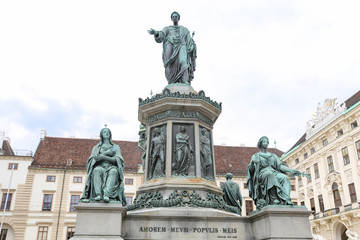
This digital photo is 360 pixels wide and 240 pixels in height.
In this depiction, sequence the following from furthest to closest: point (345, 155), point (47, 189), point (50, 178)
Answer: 1. point (50, 178)
2. point (47, 189)
3. point (345, 155)

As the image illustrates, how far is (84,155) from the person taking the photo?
145ft

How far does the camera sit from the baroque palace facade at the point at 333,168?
110ft

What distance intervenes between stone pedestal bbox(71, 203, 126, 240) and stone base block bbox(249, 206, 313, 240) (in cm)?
283

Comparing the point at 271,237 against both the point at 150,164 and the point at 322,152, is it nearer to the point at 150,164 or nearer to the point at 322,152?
the point at 150,164

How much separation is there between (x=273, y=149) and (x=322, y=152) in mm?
14023

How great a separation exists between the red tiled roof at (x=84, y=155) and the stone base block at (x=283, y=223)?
36.3 metres

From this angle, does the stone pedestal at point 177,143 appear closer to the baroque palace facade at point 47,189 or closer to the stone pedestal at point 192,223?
the stone pedestal at point 192,223

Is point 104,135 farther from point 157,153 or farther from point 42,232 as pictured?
point 42,232

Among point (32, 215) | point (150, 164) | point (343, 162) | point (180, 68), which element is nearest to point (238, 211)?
point (150, 164)

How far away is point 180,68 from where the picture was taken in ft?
32.2

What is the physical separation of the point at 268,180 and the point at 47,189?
38.3 meters

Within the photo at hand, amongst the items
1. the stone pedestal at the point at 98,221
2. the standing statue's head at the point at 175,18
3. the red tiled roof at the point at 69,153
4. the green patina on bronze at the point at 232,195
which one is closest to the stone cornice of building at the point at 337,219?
the red tiled roof at the point at 69,153

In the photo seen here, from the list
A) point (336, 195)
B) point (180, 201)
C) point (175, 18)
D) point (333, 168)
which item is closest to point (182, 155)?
point (180, 201)

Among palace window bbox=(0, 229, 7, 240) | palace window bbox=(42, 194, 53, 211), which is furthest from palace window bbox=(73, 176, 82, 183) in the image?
palace window bbox=(0, 229, 7, 240)
